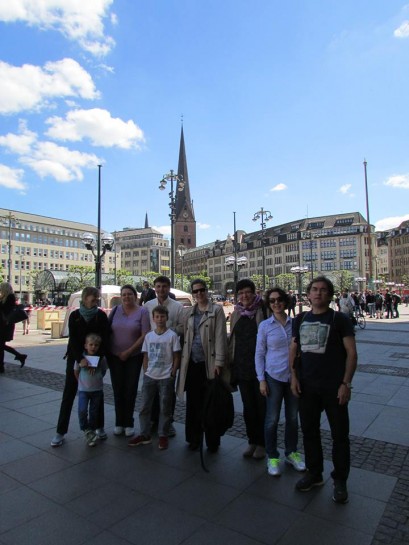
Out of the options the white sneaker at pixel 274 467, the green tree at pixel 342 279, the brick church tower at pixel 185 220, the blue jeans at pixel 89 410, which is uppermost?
the brick church tower at pixel 185 220

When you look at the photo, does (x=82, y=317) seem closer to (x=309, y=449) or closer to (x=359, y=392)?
(x=309, y=449)

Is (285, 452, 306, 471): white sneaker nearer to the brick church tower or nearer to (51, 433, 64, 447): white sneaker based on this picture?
(51, 433, 64, 447): white sneaker

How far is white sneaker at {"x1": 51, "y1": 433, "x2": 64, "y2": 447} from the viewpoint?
15.1 ft

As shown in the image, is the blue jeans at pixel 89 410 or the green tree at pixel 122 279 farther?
the green tree at pixel 122 279

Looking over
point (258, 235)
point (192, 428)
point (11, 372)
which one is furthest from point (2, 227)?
point (192, 428)

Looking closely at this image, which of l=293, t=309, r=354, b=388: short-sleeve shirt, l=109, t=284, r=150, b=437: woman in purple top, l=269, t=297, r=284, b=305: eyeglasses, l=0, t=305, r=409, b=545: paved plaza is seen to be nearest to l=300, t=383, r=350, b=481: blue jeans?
l=293, t=309, r=354, b=388: short-sleeve shirt

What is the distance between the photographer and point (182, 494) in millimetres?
3455

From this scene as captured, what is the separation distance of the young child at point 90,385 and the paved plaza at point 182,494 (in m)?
0.22

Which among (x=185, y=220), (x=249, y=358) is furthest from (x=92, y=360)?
(x=185, y=220)

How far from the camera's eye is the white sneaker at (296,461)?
12.9 ft

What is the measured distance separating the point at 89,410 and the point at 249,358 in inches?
82.9

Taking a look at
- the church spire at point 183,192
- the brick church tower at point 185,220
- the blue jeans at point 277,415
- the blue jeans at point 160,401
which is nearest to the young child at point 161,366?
the blue jeans at point 160,401

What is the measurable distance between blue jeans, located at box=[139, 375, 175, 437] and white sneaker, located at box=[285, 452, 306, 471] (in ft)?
4.62

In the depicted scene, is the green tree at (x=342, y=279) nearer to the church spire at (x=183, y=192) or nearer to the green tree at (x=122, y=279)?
the church spire at (x=183, y=192)
